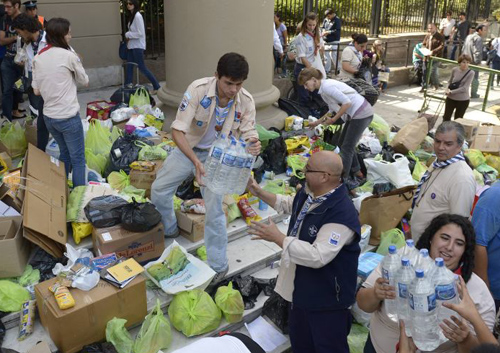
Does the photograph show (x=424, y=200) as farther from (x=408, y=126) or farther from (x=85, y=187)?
(x=408, y=126)

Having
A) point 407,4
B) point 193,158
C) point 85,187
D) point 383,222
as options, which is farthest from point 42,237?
point 407,4

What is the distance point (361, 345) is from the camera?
165 inches

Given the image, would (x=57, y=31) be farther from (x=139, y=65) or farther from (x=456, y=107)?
(x=456, y=107)

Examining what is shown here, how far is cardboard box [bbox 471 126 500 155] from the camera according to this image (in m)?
7.70

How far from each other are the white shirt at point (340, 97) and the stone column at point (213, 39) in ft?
3.74

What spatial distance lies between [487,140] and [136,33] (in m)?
6.23

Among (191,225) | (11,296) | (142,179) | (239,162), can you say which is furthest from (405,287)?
(142,179)

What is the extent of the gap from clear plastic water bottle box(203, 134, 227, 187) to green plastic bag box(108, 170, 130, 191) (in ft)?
5.91

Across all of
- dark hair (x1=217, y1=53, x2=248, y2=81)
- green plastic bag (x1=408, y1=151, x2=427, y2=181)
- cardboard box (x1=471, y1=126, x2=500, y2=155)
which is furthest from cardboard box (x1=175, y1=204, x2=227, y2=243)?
cardboard box (x1=471, y1=126, x2=500, y2=155)

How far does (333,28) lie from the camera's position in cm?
1280

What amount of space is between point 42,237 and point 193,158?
1546mm

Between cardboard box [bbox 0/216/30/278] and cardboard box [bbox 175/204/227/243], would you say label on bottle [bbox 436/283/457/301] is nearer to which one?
cardboard box [bbox 175/204/227/243]

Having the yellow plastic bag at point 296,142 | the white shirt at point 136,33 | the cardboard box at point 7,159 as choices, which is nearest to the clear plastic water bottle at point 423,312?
the yellow plastic bag at point 296,142

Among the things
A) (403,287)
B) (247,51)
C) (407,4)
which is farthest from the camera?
(407,4)
